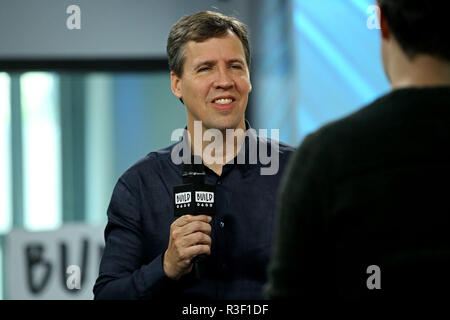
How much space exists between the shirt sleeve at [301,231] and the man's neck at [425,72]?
0.15m

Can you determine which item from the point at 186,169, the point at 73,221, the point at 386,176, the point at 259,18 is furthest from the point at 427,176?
the point at 73,221

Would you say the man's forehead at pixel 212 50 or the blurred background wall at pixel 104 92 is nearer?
the man's forehead at pixel 212 50

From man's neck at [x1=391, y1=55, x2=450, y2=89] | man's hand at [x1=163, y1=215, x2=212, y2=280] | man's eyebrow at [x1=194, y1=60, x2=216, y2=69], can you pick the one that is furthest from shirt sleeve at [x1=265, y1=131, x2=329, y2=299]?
man's eyebrow at [x1=194, y1=60, x2=216, y2=69]

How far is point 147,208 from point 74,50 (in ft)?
7.21

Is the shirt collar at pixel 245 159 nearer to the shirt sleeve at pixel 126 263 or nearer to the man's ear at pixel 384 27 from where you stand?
the shirt sleeve at pixel 126 263

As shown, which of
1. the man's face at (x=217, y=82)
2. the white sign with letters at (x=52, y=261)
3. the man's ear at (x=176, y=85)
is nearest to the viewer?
the man's face at (x=217, y=82)

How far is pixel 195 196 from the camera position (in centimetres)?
151

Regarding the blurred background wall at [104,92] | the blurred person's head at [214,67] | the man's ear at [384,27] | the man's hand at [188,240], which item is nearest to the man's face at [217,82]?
the blurred person's head at [214,67]

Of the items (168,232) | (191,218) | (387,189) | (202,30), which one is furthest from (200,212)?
(387,189)

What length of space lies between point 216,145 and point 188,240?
15.9 inches

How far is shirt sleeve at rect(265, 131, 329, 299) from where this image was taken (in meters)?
0.91

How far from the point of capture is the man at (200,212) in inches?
63.3

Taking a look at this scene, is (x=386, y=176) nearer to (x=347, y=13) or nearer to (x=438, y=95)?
(x=438, y=95)

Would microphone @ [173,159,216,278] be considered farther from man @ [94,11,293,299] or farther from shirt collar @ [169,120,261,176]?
shirt collar @ [169,120,261,176]
